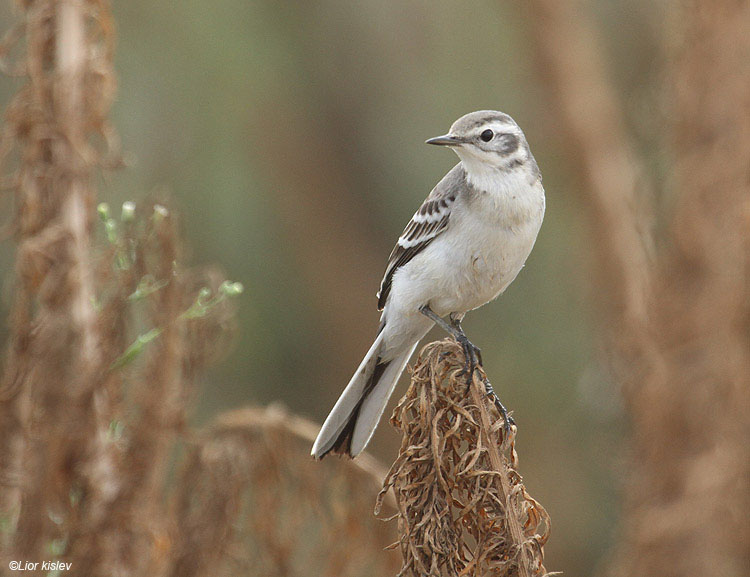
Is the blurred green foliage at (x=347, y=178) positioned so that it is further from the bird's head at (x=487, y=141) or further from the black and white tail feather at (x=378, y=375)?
the bird's head at (x=487, y=141)

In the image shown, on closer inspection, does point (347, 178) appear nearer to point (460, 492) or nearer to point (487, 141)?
point (487, 141)

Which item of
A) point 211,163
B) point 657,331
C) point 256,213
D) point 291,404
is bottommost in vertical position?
point 291,404

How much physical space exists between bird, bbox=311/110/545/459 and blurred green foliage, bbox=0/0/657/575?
7.26 m

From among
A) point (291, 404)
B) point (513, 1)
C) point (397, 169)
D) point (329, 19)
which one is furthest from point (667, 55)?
point (291, 404)

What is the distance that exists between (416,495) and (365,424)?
4.13 ft

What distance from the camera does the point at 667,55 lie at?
29.1 feet

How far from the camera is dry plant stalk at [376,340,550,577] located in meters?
3.00

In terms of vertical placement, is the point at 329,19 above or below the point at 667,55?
above

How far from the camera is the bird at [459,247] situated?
15.1ft

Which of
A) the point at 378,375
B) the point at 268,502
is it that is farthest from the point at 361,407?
the point at 268,502

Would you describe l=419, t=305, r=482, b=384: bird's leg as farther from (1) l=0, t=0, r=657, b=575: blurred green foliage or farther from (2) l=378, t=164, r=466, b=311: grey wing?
(1) l=0, t=0, r=657, b=575: blurred green foliage

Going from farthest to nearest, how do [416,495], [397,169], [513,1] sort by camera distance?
[397,169]
[513,1]
[416,495]

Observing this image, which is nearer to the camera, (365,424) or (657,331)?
(365,424)

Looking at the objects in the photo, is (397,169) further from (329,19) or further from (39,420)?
(39,420)
